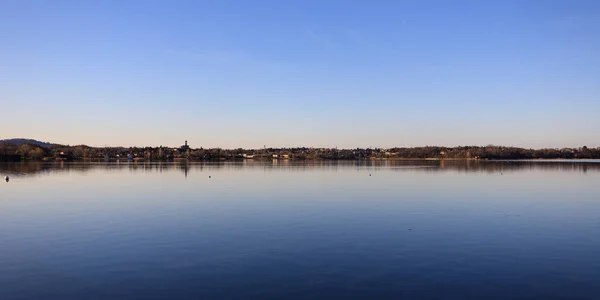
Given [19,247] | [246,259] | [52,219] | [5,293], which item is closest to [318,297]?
[246,259]

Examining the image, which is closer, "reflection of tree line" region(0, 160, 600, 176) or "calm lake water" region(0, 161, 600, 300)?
"calm lake water" region(0, 161, 600, 300)

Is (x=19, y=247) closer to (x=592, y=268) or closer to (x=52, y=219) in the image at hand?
(x=52, y=219)

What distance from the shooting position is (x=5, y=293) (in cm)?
1295

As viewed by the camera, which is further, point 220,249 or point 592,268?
point 220,249

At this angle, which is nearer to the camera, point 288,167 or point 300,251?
point 300,251

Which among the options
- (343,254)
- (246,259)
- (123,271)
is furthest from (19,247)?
(343,254)

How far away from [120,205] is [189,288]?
2285cm

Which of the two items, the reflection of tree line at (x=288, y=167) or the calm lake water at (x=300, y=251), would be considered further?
the reflection of tree line at (x=288, y=167)

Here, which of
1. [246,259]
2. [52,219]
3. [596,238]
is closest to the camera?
[246,259]

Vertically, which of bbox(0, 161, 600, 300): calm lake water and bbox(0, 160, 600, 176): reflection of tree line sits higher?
bbox(0, 160, 600, 176): reflection of tree line

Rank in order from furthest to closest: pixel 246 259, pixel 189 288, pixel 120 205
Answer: pixel 120 205
pixel 246 259
pixel 189 288

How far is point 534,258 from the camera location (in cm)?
1728

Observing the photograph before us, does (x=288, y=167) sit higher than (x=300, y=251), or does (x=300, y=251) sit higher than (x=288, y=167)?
(x=288, y=167)

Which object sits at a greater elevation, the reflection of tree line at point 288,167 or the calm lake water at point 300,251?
the reflection of tree line at point 288,167
